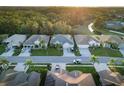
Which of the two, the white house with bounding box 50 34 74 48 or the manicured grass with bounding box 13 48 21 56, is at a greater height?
the white house with bounding box 50 34 74 48

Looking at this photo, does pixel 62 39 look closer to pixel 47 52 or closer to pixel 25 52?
pixel 47 52

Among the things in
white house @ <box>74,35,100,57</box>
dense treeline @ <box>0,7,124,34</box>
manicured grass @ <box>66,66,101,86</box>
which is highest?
dense treeline @ <box>0,7,124,34</box>

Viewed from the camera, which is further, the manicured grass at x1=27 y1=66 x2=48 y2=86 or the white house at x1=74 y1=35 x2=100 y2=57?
the white house at x1=74 y1=35 x2=100 y2=57

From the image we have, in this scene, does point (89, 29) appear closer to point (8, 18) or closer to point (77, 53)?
point (77, 53)

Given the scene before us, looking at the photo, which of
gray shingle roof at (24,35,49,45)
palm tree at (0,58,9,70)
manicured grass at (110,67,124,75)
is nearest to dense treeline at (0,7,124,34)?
gray shingle roof at (24,35,49,45)

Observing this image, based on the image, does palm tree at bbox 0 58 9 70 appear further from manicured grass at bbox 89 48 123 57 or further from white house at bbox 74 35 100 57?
manicured grass at bbox 89 48 123 57
